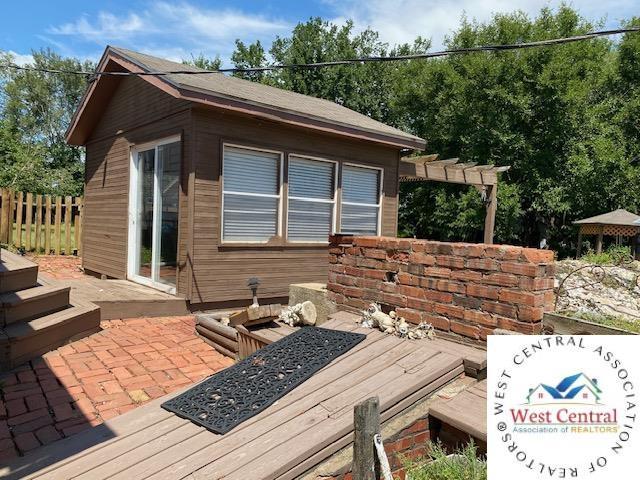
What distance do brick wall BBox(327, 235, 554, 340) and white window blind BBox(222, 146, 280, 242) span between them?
86.2 inches

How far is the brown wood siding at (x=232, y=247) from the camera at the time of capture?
19.6ft

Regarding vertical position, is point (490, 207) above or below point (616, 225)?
above

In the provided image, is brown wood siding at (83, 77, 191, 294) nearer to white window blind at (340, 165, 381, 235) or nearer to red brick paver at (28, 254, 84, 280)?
red brick paver at (28, 254, 84, 280)

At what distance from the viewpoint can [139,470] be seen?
7.59 ft

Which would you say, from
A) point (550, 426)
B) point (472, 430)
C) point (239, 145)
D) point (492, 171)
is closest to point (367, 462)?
point (472, 430)

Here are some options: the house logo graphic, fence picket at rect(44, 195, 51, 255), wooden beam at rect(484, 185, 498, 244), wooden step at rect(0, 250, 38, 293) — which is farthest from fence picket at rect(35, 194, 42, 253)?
the house logo graphic

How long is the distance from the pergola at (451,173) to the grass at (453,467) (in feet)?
22.2

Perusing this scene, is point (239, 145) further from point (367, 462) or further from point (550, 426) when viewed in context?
point (550, 426)

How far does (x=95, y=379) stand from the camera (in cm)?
376

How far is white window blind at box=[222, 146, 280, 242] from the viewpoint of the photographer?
6324mm

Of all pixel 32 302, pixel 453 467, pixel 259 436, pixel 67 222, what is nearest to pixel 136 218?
pixel 32 302


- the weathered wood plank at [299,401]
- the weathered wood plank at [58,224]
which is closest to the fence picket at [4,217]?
the weathered wood plank at [58,224]

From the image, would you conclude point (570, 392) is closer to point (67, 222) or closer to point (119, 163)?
point (119, 163)

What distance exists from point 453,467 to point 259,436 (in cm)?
106
